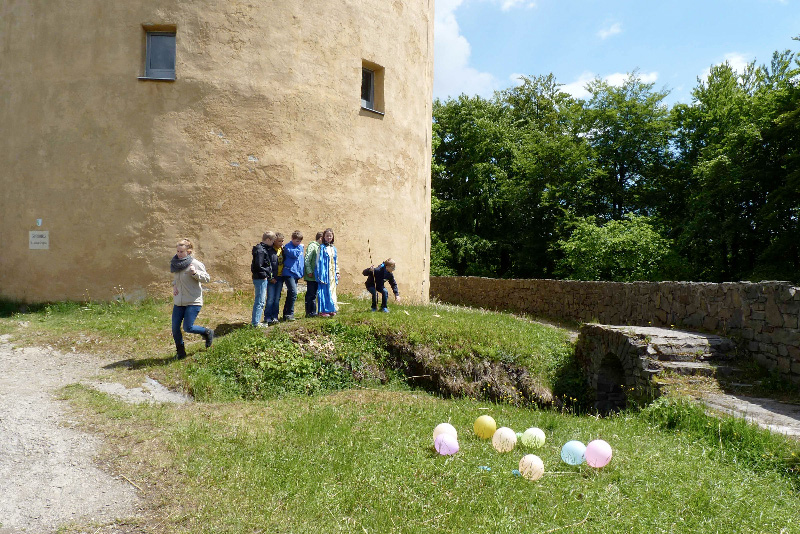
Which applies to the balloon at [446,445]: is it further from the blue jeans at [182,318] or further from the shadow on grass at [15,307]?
the shadow on grass at [15,307]

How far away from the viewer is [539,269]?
30.8 m

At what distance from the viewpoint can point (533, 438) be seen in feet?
17.7

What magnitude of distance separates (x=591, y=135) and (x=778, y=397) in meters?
25.4

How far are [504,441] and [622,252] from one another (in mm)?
19369

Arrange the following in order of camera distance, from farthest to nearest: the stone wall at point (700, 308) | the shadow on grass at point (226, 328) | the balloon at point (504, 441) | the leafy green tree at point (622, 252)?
the leafy green tree at point (622, 252), the shadow on grass at point (226, 328), the stone wall at point (700, 308), the balloon at point (504, 441)

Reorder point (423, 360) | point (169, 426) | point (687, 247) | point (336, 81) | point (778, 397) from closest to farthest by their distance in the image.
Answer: point (169, 426) → point (778, 397) → point (423, 360) → point (336, 81) → point (687, 247)

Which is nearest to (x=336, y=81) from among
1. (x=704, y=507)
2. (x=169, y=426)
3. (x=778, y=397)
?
(x=169, y=426)

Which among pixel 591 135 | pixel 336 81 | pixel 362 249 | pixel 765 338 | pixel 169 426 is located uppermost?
pixel 591 135

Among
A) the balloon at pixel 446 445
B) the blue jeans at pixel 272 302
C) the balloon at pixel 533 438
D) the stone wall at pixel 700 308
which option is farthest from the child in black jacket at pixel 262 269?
the stone wall at pixel 700 308

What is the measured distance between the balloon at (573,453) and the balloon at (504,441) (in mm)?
487

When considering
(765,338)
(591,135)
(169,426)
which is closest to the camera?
(169,426)

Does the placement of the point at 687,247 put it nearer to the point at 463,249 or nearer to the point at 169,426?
the point at 463,249

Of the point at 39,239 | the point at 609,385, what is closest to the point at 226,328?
the point at 39,239

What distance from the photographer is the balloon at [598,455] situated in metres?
4.78
